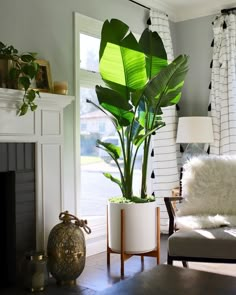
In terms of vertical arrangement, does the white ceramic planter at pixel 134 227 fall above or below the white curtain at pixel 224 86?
below

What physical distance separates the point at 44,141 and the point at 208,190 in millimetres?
1395

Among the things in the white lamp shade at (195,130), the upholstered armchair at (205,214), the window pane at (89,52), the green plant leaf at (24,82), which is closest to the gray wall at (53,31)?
the window pane at (89,52)

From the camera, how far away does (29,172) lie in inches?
119

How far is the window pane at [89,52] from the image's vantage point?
151 inches

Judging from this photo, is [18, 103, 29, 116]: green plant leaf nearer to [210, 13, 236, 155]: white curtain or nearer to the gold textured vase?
the gold textured vase

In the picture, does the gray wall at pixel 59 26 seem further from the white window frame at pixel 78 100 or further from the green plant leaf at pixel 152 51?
the green plant leaf at pixel 152 51

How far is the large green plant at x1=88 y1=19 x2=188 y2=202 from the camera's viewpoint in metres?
3.34

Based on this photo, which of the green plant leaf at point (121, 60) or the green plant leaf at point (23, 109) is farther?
the green plant leaf at point (121, 60)

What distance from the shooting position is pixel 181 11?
499 centimetres

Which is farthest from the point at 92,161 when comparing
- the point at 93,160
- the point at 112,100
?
the point at 112,100

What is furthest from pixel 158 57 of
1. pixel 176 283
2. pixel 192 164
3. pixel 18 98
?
pixel 176 283

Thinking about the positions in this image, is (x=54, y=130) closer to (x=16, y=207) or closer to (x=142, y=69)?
(x=16, y=207)

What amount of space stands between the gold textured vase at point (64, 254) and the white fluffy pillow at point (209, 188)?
0.93m

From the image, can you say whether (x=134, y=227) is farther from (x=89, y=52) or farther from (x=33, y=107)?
(x=89, y=52)
